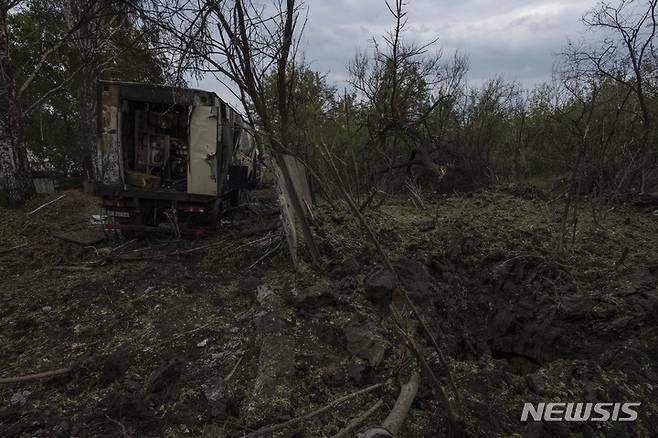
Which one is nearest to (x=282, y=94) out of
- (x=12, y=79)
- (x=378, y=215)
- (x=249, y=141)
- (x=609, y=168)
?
(x=378, y=215)

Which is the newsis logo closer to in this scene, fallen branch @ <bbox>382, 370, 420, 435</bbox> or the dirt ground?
the dirt ground

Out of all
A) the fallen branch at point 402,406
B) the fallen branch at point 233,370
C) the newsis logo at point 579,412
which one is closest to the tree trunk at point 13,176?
the fallen branch at point 233,370

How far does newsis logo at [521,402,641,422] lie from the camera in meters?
2.82

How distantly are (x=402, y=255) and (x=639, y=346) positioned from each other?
8.50 feet

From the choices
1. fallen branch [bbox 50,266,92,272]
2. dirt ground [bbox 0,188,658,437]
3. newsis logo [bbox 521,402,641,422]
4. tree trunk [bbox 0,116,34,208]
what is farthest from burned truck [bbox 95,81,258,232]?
newsis logo [bbox 521,402,641,422]

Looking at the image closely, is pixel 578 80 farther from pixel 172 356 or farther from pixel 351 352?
pixel 172 356

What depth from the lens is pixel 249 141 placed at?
11.5 m

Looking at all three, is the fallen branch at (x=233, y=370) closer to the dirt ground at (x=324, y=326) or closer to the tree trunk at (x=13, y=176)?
the dirt ground at (x=324, y=326)

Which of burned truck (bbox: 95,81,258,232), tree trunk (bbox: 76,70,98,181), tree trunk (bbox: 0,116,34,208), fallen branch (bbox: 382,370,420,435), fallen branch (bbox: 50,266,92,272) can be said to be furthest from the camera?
tree trunk (bbox: 76,70,98,181)

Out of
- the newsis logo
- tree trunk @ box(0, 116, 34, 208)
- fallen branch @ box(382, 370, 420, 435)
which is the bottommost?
the newsis logo

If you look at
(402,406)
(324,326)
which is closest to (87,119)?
(324,326)

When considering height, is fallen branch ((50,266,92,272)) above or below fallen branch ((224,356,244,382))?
below

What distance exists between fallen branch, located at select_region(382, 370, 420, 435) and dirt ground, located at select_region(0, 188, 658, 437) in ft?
0.43

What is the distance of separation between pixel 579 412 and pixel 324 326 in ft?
6.71
